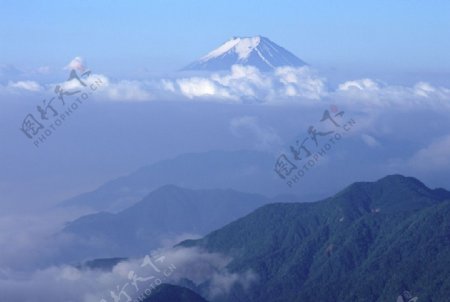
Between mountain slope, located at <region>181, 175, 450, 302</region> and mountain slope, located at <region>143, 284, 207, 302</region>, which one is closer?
mountain slope, located at <region>143, 284, 207, 302</region>

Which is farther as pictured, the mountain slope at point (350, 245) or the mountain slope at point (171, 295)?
the mountain slope at point (350, 245)

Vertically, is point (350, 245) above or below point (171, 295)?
below

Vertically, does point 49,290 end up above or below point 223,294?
above

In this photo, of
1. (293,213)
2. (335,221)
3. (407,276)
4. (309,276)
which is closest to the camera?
(407,276)

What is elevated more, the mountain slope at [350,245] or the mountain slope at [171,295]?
the mountain slope at [171,295]

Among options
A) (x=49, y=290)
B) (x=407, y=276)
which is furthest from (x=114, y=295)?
(x=407, y=276)

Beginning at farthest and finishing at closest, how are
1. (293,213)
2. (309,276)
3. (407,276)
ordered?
(293,213), (309,276), (407,276)

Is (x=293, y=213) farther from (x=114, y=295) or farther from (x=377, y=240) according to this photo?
(x=114, y=295)

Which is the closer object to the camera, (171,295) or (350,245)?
(171,295)
